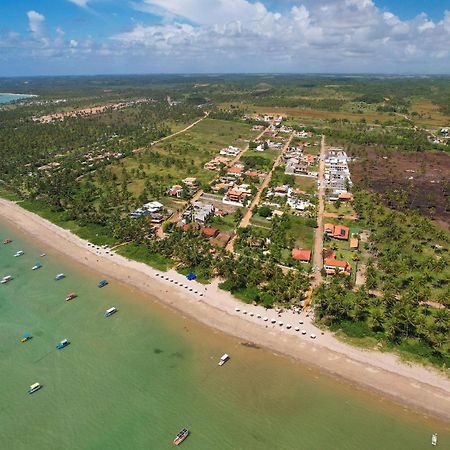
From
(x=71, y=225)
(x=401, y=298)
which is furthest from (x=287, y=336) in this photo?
(x=71, y=225)

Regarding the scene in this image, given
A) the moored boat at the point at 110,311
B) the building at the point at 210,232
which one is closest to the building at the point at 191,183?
the building at the point at 210,232

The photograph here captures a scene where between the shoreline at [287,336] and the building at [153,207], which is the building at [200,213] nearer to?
the building at [153,207]

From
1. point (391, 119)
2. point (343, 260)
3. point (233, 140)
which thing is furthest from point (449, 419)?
point (391, 119)

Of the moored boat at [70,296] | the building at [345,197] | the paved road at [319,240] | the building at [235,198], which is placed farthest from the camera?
the building at [345,197]

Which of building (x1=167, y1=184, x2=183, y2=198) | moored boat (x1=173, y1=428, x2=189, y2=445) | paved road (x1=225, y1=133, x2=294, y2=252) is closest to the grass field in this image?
building (x1=167, y1=184, x2=183, y2=198)

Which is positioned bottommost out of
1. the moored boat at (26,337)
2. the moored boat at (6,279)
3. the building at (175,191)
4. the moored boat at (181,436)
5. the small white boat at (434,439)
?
the moored boat at (6,279)

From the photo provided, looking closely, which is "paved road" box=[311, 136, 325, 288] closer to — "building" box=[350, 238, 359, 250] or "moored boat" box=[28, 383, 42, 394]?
"building" box=[350, 238, 359, 250]

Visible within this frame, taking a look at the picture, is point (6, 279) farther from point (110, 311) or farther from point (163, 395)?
point (163, 395)

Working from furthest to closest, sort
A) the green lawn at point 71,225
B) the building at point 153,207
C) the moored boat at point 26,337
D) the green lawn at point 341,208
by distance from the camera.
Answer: the green lawn at point 341,208 < the building at point 153,207 < the green lawn at point 71,225 < the moored boat at point 26,337
